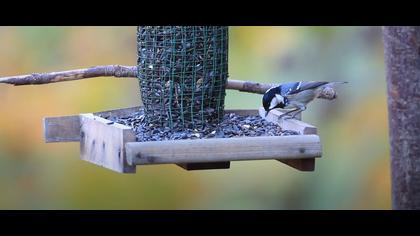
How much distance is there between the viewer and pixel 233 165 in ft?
23.6

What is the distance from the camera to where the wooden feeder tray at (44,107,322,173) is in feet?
12.7

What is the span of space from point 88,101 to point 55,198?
2.71 feet

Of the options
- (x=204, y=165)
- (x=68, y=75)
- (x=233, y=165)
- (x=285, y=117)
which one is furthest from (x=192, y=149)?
(x=233, y=165)

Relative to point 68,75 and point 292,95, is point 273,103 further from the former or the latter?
point 68,75

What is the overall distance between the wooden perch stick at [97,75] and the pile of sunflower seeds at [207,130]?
0.84ft

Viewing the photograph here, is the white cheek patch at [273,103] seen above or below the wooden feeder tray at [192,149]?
above

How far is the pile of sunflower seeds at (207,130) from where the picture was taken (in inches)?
170

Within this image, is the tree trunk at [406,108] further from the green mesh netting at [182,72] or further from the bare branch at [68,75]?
the bare branch at [68,75]

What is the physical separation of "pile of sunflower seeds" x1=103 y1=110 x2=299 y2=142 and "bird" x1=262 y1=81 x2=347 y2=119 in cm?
11

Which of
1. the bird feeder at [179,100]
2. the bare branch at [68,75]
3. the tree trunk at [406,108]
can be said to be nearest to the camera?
the bird feeder at [179,100]

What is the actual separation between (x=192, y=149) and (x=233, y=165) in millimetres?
3294

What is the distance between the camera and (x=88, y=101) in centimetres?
675

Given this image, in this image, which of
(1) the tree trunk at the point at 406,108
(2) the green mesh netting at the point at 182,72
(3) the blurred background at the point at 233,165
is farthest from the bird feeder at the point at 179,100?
(3) the blurred background at the point at 233,165

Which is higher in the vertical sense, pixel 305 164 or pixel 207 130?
pixel 207 130
